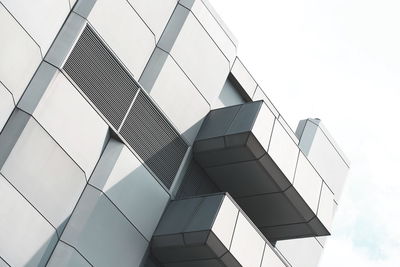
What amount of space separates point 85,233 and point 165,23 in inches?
263

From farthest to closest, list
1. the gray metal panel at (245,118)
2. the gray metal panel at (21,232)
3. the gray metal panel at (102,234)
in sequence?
1. the gray metal panel at (245,118)
2. the gray metal panel at (102,234)
3. the gray metal panel at (21,232)

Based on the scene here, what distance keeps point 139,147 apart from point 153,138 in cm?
67

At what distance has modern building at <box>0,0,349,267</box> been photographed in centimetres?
1836

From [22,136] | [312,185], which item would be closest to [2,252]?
[22,136]

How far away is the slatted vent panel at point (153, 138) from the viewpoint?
70.6 ft

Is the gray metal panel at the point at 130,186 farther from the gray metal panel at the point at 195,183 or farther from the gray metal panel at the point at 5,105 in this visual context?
the gray metal panel at the point at 5,105

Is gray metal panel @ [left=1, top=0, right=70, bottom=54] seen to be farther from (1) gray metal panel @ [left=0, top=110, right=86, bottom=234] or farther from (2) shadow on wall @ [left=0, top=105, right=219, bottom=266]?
(2) shadow on wall @ [left=0, top=105, right=219, bottom=266]

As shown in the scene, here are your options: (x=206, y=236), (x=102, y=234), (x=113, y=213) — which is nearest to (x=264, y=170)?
(x=206, y=236)

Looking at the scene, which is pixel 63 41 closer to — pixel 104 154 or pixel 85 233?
pixel 104 154

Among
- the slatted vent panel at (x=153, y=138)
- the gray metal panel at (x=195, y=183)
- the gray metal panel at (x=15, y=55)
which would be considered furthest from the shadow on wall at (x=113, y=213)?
the gray metal panel at (x=195, y=183)

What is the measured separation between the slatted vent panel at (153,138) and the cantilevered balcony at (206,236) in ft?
3.38

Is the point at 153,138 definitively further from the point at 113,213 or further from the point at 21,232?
the point at 21,232

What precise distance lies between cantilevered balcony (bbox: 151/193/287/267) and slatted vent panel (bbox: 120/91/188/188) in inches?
40.5

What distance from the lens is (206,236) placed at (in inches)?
798
